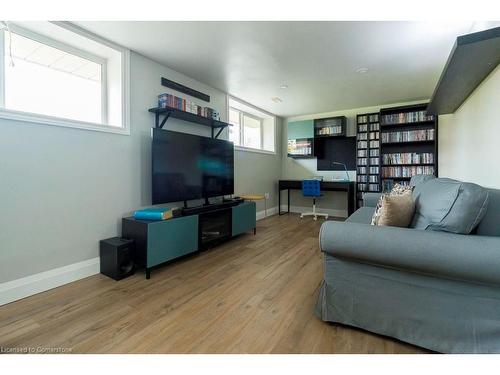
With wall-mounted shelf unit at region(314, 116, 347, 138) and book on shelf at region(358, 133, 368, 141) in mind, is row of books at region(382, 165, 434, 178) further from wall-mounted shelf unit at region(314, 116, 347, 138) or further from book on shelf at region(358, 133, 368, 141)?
wall-mounted shelf unit at region(314, 116, 347, 138)

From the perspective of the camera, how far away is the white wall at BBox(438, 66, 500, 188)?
202cm

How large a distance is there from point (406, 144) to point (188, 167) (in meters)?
4.18

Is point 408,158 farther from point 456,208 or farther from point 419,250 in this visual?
point 419,250

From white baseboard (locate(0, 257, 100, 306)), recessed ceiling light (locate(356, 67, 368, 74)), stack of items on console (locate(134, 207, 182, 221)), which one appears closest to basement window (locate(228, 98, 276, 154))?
recessed ceiling light (locate(356, 67, 368, 74))

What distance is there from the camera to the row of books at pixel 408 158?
439 cm

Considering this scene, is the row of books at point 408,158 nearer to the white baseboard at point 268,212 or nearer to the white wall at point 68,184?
the white baseboard at point 268,212

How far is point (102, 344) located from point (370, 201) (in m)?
3.34

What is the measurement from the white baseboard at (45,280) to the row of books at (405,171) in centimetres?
483

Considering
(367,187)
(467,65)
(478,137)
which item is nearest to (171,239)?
(467,65)

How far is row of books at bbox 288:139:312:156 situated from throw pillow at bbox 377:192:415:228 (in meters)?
3.94

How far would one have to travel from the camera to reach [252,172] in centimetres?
480

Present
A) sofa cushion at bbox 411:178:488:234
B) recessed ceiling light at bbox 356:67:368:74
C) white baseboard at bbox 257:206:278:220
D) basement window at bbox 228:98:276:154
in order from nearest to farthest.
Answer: sofa cushion at bbox 411:178:488:234
recessed ceiling light at bbox 356:67:368:74
basement window at bbox 228:98:276:154
white baseboard at bbox 257:206:278:220
